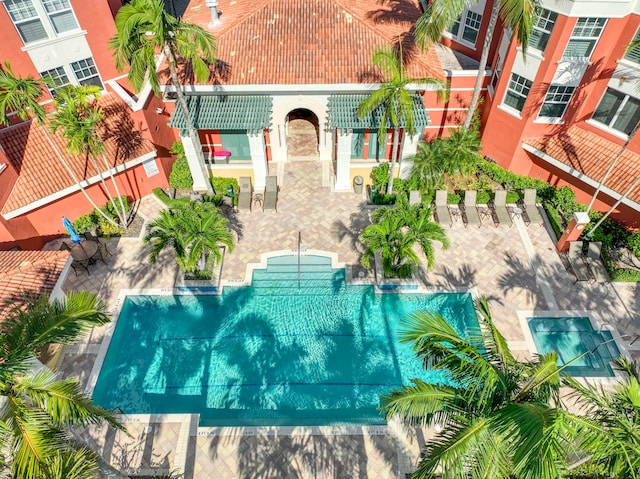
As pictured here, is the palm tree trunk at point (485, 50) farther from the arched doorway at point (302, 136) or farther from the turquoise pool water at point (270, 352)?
the turquoise pool water at point (270, 352)

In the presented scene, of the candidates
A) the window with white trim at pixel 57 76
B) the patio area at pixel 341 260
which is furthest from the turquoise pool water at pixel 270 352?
the window with white trim at pixel 57 76

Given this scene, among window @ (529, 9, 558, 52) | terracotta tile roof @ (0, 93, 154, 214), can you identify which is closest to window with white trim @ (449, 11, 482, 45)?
window @ (529, 9, 558, 52)

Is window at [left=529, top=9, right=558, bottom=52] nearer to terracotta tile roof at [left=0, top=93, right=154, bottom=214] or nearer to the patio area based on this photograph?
the patio area

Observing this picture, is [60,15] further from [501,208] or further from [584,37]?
[584,37]

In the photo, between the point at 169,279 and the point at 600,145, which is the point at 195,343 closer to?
the point at 169,279

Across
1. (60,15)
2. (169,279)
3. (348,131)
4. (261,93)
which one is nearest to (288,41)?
(261,93)
